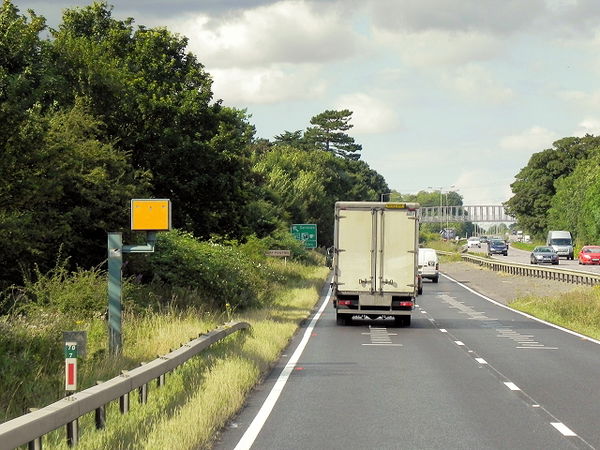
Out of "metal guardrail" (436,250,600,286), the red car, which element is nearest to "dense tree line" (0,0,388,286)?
"metal guardrail" (436,250,600,286)

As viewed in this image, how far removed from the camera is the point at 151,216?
1516cm

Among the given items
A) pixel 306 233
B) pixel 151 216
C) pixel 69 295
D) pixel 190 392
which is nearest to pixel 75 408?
pixel 190 392

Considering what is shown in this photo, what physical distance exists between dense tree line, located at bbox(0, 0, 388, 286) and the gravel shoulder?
42.2 feet

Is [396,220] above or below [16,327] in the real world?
above

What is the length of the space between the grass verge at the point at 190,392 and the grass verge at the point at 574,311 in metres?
8.81

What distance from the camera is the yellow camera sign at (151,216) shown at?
15.1 meters

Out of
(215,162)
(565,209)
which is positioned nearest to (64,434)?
(215,162)

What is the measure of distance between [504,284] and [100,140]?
29.0 m

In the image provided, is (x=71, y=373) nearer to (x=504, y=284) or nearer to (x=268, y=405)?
(x=268, y=405)

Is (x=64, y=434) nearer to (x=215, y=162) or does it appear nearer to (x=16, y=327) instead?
(x=16, y=327)

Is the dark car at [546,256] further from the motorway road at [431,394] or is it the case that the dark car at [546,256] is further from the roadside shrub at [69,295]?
the roadside shrub at [69,295]

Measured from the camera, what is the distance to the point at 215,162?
36.1 meters

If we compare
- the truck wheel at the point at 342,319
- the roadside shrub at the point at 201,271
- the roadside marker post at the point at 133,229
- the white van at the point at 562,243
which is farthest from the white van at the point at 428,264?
the roadside marker post at the point at 133,229

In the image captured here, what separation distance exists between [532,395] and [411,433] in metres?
3.64
